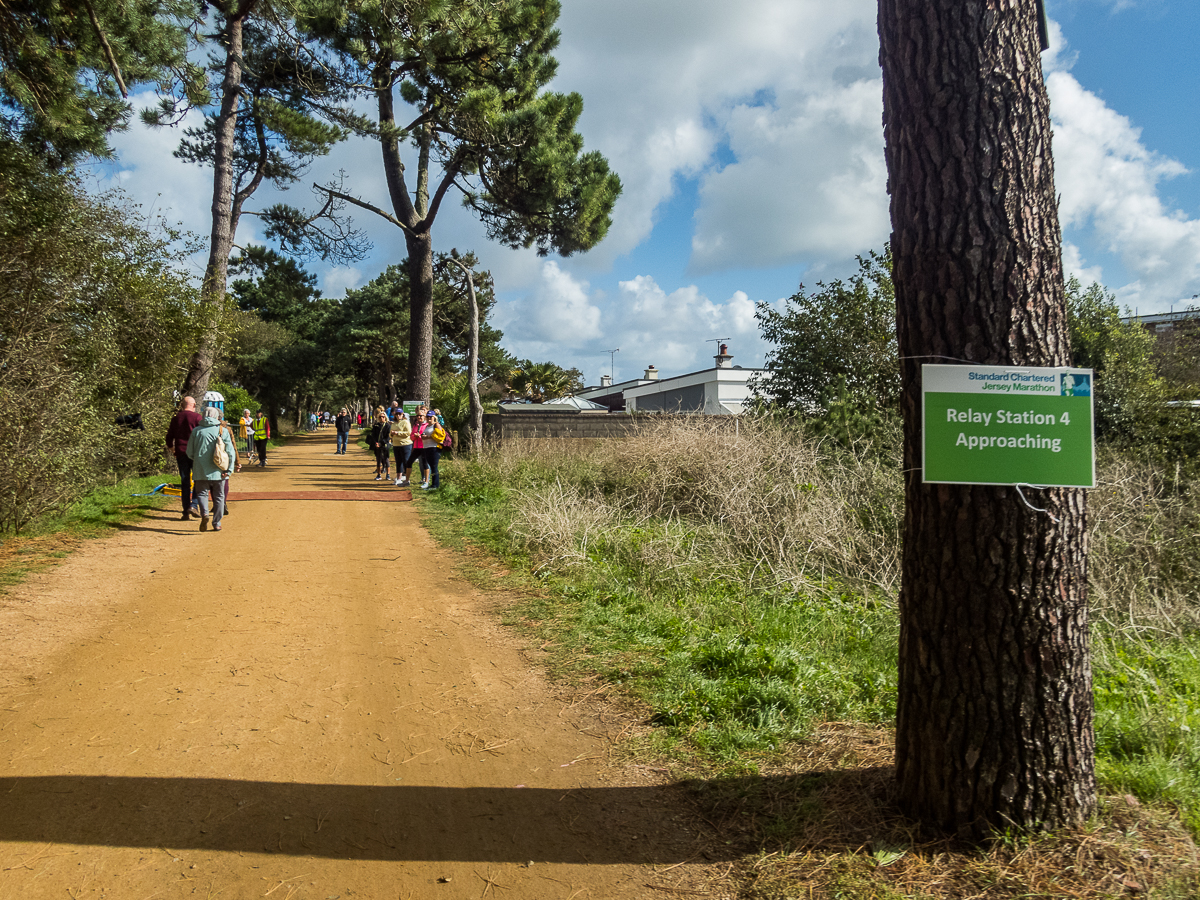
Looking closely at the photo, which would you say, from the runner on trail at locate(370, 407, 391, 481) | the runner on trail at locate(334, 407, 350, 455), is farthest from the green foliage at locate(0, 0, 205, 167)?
the runner on trail at locate(334, 407, 350, 455)

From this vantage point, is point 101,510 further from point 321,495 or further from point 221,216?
point 221,216

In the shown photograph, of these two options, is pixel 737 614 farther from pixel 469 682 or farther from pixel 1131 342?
pixel 1131 342

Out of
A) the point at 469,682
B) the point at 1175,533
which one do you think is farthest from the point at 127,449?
the point at 1175,533

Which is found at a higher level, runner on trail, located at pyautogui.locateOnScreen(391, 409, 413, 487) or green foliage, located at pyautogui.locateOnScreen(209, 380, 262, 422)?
green foliage, located at pyautogui.locateOnScreen(209, 380, 262, 422)

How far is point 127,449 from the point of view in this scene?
564 inches

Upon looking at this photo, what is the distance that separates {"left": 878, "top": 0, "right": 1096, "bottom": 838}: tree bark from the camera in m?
2.84

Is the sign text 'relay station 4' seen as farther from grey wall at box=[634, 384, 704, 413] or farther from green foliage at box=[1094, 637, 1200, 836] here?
grey wall at box=[634, 384, 704, 413]

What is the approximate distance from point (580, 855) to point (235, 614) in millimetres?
4494

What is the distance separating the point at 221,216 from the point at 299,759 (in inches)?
702

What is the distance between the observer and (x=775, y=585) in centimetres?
706

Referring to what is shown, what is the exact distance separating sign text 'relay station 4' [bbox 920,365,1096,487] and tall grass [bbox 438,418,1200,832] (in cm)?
120

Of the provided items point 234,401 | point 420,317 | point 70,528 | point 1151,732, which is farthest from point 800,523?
point 234,401

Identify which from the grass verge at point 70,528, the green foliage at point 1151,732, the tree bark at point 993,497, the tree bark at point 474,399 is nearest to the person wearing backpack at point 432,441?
the tree bark at point 474,399

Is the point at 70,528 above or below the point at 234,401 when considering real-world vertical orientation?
below
